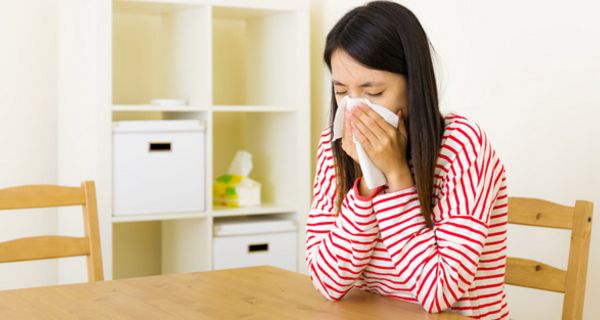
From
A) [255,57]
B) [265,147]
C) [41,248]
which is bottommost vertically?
[41,248]

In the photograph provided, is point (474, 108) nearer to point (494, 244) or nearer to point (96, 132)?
point (494, 244)

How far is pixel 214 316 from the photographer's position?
4.17ft

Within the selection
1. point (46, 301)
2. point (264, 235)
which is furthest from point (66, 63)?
point (46, 301)

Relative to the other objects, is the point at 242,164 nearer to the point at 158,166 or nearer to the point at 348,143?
the point at 158,166

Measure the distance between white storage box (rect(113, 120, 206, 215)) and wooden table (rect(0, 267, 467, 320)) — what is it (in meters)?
1.04

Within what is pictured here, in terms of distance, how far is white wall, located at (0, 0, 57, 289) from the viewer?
2.83 m

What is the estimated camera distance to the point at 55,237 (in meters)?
1.85

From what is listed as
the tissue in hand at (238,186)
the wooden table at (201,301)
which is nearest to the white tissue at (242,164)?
the tissue in hand at (238,186)

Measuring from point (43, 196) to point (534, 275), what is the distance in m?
1.09

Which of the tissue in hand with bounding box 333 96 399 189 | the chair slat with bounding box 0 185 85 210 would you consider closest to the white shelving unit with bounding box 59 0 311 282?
the chair slat with bounding box 0 185 85 210

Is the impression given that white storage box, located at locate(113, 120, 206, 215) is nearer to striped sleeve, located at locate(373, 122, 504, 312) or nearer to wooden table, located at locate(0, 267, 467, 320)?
wooden table, located at locate(0, 267, 467, 320)

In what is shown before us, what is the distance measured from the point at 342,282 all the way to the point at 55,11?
194 cm

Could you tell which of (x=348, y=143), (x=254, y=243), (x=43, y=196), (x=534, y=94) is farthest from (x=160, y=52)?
(x=348, y=143)

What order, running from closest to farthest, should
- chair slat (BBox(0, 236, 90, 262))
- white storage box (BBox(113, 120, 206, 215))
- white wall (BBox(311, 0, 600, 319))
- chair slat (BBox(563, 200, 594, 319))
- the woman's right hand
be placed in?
the woman's right hand → chair slat (BBox(563, 200, 594, 319)) → chair slat (BBox(0, 236, 90, 262)) → white wall (BBox(311, 0, 600, 319)) → white storage box (BBox(113, 120, 206, 215))
